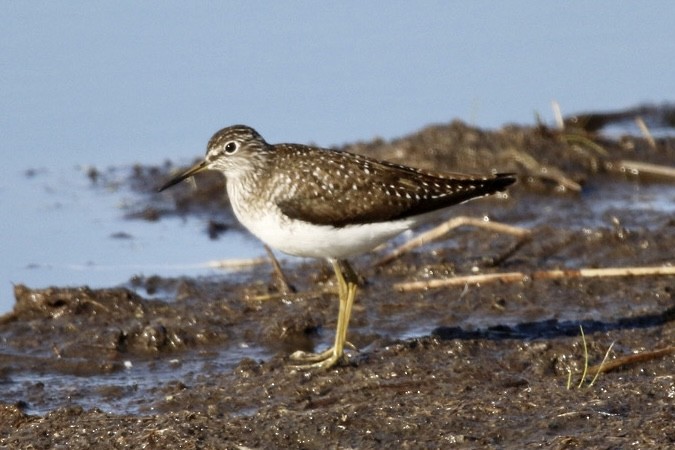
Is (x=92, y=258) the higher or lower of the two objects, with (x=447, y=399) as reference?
higher

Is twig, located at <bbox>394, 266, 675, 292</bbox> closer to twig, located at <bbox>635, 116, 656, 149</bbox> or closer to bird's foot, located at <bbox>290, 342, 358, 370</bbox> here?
bird's foot, located at <bbox>290, 342, 358, 370</bbox>

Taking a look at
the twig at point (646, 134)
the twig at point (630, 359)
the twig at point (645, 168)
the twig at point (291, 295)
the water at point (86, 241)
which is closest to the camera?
the twig at point (630, 359)

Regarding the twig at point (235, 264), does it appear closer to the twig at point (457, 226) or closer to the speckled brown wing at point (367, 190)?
the twig at point (457, 226)

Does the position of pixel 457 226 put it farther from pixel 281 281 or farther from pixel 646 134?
pixel 646 134

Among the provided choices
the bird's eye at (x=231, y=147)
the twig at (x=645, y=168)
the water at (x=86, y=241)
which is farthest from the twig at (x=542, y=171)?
the bird's eye at (x=231, y=147)

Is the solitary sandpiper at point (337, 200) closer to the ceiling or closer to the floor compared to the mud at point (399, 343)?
closer to the ceiling

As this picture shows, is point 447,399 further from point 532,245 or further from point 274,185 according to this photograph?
point 532,245

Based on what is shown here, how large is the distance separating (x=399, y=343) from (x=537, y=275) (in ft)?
5.11

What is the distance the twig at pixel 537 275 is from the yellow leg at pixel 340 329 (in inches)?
33.7

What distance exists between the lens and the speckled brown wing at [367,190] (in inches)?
301

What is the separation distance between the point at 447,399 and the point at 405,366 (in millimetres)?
751

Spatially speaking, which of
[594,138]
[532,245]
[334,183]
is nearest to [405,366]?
[334,183]

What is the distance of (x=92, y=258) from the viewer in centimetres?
1041

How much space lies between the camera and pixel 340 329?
771 cm
